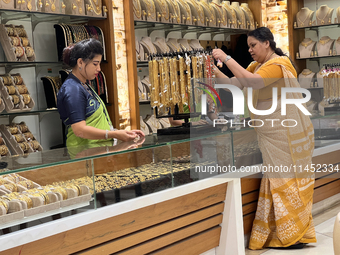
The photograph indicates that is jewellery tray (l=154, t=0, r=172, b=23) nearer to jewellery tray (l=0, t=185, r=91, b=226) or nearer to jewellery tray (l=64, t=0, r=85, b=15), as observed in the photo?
jewellery tray (l=64, t=0, r=85, b=15)

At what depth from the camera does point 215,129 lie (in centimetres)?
279

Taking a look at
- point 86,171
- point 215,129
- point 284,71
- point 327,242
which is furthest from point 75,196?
point 327,242

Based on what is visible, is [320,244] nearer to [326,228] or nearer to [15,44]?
[326,228]

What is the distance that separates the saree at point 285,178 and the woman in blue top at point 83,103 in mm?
984

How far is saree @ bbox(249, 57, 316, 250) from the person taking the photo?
2.92 m

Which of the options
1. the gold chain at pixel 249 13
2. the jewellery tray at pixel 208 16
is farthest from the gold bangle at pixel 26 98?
the gold chain at pixel 249 13

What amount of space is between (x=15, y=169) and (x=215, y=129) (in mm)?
1433

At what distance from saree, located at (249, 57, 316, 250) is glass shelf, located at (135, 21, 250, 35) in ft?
7.14

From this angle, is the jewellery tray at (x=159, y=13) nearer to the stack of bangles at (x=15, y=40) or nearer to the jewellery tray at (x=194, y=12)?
the jewellery tray at (x=194, y=12)

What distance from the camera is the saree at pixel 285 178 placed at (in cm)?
292

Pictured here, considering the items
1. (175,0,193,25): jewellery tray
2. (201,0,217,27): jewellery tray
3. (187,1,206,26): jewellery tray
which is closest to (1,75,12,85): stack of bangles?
(175,0,193,25): jewellery tray

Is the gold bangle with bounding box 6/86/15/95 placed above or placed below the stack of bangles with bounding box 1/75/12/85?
below

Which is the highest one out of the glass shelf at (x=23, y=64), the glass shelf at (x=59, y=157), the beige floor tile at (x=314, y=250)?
the glass shelf at (x=23, y=64)

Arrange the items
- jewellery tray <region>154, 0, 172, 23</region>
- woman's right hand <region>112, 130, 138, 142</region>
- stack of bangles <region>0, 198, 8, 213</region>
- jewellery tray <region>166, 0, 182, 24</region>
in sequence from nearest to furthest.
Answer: stack of bangles <region>0, 198, 8, 213</region> → woman's right hand <region>112, 130, 138, 142</region> → jewellery tray <region>154, 0, 172, 23</region> → jewellery tray <region>166, 0, 182, 24</region>
